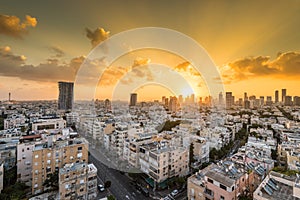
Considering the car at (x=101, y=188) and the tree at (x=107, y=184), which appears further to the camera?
the tree at (x=107, y=184)

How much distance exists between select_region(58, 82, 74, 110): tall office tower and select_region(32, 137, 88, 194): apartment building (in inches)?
998

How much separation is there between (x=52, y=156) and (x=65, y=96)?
91.1 ft

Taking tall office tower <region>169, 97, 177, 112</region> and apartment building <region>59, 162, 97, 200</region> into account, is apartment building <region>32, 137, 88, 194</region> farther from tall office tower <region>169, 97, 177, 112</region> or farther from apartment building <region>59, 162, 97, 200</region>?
tall office tower <region>169, 97, 177, 112</region>

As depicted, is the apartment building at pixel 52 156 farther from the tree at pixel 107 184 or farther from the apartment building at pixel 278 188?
the apartment building at pixel 278 188

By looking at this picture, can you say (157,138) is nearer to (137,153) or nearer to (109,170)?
(137,153)

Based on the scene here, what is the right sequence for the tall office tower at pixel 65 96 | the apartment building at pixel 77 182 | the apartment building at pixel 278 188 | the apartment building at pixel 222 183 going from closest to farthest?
the apartment building at pixel 278 188 → the apartment building at pixel 222 183 → the apartment building at pixel 77 182 → the tall office tower at pixel 65 96

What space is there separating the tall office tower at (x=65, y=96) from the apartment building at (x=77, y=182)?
2768 centimetres

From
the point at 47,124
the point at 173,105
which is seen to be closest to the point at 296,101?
the point at 173,105

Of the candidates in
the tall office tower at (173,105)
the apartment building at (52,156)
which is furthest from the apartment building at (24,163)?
the tall office tower at (173,105)

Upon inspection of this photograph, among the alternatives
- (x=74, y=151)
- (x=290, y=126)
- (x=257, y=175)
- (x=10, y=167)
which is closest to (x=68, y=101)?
(x=10, y=167)

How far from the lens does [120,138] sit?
10859 mm

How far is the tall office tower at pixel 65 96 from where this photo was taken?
30719mm

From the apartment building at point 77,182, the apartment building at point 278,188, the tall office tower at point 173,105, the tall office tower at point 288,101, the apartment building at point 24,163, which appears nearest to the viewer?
the apartment building at point 278,188

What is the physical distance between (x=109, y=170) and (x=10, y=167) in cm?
532
